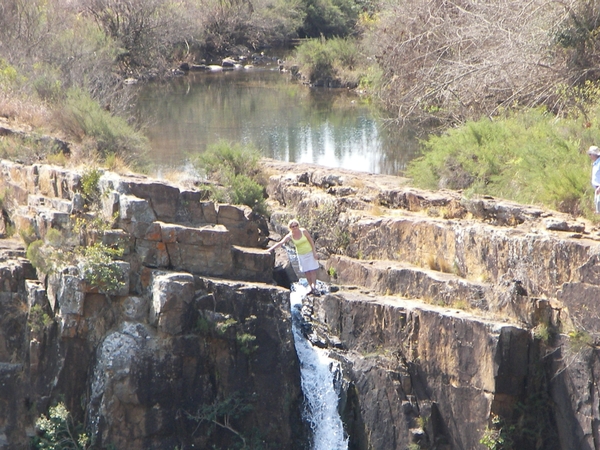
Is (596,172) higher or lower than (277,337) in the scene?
higher

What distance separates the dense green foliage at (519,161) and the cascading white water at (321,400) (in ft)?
14.8

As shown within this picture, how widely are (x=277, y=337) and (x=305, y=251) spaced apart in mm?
1702

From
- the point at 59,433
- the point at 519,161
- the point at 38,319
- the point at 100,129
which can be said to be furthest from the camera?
the point at 100,129

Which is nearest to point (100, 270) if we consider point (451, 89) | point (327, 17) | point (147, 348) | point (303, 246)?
point (147, 348)

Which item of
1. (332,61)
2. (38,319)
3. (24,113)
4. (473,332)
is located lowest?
(473,332)

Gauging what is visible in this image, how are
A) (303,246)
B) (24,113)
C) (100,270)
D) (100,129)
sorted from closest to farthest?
(100,270) < (303,246) < (100,129) < (24,113)

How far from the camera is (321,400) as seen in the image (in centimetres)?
Answer: 1396

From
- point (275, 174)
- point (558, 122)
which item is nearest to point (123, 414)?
point (275, 174)

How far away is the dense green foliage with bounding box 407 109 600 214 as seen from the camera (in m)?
15.4

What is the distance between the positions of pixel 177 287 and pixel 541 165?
25.7ft

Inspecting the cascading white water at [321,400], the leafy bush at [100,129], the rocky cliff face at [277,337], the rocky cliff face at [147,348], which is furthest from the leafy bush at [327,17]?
the cascading white water at [321,400]

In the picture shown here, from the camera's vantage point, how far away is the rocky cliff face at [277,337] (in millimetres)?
12961

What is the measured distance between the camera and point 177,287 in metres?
13.6

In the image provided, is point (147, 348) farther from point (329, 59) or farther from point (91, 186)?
point (329, 59)
